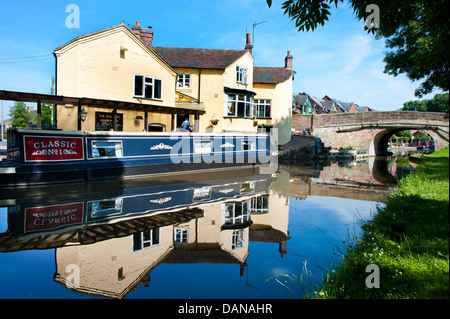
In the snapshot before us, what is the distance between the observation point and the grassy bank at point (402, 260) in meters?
2.91

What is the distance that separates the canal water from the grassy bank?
548mm

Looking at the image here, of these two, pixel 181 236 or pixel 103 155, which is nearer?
pixel 181 236

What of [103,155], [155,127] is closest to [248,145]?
[155,127]

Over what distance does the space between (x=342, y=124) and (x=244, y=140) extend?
2199cm

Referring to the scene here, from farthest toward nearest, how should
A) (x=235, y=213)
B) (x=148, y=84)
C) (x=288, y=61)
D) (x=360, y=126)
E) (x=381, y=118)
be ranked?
(x=360, y=126)
(x=381, y=118)
(x=288, y=61)
(x=148, y=84)
(x=235, y=213)

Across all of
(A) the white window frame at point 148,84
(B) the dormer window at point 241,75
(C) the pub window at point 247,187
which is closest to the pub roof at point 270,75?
(B) the dormer window at point 241,75

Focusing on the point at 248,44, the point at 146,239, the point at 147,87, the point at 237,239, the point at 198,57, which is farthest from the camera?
the point at 248,44

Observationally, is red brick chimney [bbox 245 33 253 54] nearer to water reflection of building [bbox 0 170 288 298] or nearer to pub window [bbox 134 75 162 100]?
pub window [bbox 134 75 162 100]

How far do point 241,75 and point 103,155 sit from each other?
597 inches

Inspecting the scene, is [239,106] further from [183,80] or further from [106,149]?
[106,149]

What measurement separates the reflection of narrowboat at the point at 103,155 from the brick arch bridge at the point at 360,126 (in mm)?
22957

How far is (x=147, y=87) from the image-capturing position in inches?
720

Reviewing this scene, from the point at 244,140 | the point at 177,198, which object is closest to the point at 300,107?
the point at 244,140
